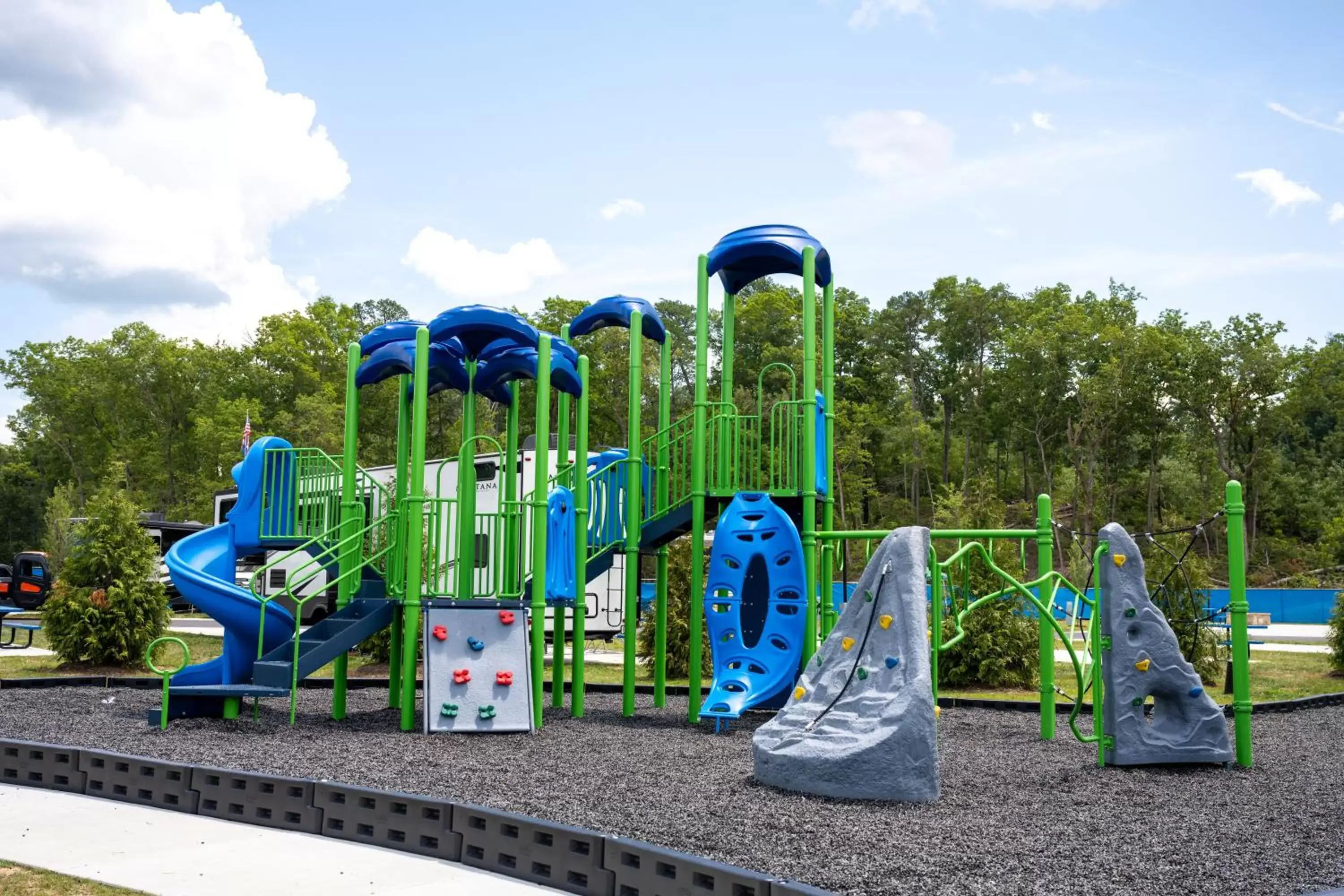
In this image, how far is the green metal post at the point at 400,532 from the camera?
38.1 ft

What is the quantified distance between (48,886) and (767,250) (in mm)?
8588

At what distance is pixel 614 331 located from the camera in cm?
5331

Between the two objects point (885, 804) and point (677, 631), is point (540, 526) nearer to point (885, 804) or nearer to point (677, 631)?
point (885, 804)

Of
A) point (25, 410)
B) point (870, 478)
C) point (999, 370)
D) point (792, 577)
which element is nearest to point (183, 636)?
point (792, 577)

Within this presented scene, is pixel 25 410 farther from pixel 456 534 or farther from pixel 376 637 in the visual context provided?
pixel 456 534

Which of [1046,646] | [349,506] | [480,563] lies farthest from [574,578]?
[480,563]

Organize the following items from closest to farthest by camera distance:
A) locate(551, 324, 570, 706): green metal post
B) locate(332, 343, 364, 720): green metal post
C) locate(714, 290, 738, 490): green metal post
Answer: locate(714, 290, 738, 490): green metal post, locate(332, 343, 364, 720): green metal post, locate(551, 324, 570, 706): green metal post

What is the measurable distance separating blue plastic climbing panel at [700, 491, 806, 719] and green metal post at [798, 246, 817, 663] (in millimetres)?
283

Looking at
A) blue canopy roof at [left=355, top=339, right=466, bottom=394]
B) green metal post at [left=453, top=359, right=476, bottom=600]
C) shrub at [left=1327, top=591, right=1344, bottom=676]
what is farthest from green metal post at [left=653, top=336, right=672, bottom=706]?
shrub at [left=1327, top=591, right=1344, bottom=676]

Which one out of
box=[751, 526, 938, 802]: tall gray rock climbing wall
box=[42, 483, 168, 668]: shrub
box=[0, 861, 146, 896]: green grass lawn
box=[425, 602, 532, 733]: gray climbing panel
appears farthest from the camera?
box=[42, 483, 168, 668]: shrub

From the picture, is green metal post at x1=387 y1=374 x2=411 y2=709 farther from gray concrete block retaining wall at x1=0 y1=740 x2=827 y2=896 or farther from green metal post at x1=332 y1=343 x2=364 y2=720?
gray concrete block retaining wall at x1=0 y1=740 x2=827 y2=896

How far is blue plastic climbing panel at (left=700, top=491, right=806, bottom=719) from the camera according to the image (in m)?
10.8

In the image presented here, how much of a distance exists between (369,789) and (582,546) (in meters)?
5.98

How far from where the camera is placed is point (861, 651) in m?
8.05
